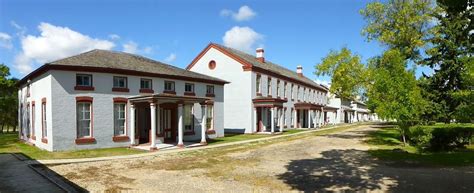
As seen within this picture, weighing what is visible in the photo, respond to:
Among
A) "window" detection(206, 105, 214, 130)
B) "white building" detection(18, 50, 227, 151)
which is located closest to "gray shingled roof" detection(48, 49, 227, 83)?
"white building" detection(18, 50, 227, 151)

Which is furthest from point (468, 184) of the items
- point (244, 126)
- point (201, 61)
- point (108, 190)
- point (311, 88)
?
point (311, 88)

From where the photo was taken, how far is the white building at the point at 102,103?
18.1 meters

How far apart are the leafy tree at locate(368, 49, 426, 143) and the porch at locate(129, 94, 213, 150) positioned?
11550 mm

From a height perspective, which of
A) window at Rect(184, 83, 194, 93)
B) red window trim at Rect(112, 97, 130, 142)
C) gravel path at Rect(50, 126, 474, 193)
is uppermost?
→ window at Rect(184, 83, 194, 93)

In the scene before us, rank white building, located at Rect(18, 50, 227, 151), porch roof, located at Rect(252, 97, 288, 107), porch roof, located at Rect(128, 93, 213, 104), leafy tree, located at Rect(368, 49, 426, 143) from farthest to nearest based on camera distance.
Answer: porch roof, located at Rect(252, 97, 288, 107), leafy tree, located at Rect(368, 49, 426, 143), porch roof, located at Rect(128, 93, 213, 104), white building, located at Rect(18, 50, 227, 151)

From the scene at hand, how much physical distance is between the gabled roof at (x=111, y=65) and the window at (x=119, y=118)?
7.09ft

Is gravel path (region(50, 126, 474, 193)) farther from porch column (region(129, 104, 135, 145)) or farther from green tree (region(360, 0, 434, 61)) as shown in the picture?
green tree (region(360, 0, 434, 61))

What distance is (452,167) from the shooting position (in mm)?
12984

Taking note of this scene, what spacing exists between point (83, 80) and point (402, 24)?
24650 mm

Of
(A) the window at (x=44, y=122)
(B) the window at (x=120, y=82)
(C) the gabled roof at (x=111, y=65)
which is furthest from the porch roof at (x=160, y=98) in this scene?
(A) the window at (x=44, y=122)

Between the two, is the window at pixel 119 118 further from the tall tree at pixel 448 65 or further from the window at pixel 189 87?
the tall tree at pixel 448 65

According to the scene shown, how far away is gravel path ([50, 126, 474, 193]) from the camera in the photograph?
380 inches

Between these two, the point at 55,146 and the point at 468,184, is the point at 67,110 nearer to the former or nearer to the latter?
the point at 55,146

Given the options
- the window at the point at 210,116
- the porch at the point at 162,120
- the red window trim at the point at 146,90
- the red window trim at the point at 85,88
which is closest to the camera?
the red window trim at the point at 85,88
